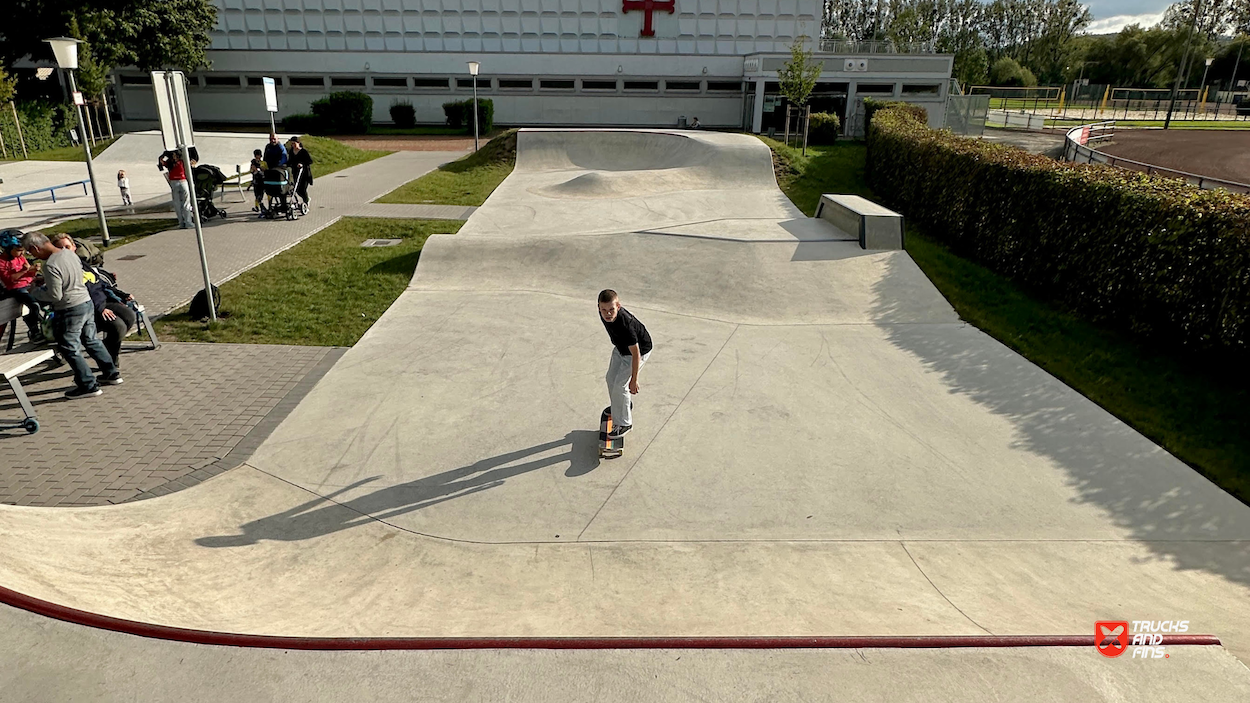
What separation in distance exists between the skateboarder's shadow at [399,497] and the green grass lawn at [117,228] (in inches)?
455

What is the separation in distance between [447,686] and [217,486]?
148 inches

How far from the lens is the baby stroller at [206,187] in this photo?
15.7 m

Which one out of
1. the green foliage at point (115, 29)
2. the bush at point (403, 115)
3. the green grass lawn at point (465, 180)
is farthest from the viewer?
the bush at point (403, 115)

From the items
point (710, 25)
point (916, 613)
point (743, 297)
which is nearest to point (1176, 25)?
point (710, 25)

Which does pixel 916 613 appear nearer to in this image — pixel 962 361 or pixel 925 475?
pixel 925 475

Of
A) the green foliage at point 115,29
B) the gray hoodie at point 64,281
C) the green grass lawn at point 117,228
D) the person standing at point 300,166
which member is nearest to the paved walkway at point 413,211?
the person standing at point 300,166

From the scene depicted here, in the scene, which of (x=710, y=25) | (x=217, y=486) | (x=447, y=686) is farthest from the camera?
(x=710, y=25)

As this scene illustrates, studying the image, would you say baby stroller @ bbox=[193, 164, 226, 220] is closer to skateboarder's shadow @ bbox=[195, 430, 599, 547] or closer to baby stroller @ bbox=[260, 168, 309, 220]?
baby stroller @ bbox=[260, 168, 309, 220]

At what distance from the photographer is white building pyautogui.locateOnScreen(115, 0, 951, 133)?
42375 mm

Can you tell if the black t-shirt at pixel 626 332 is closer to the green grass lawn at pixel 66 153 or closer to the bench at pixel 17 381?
the bench at pixel 17 381

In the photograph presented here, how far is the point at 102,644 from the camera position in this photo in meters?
3.39

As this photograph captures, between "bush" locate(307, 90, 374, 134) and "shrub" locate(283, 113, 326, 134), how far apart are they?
→ 29cm

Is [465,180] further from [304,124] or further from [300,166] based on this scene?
[304,124]

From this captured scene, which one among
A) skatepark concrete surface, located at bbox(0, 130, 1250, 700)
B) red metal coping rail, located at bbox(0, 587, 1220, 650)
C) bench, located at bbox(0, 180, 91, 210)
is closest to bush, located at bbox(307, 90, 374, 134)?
bench, located at bbox(0, 180, 91, 210)
